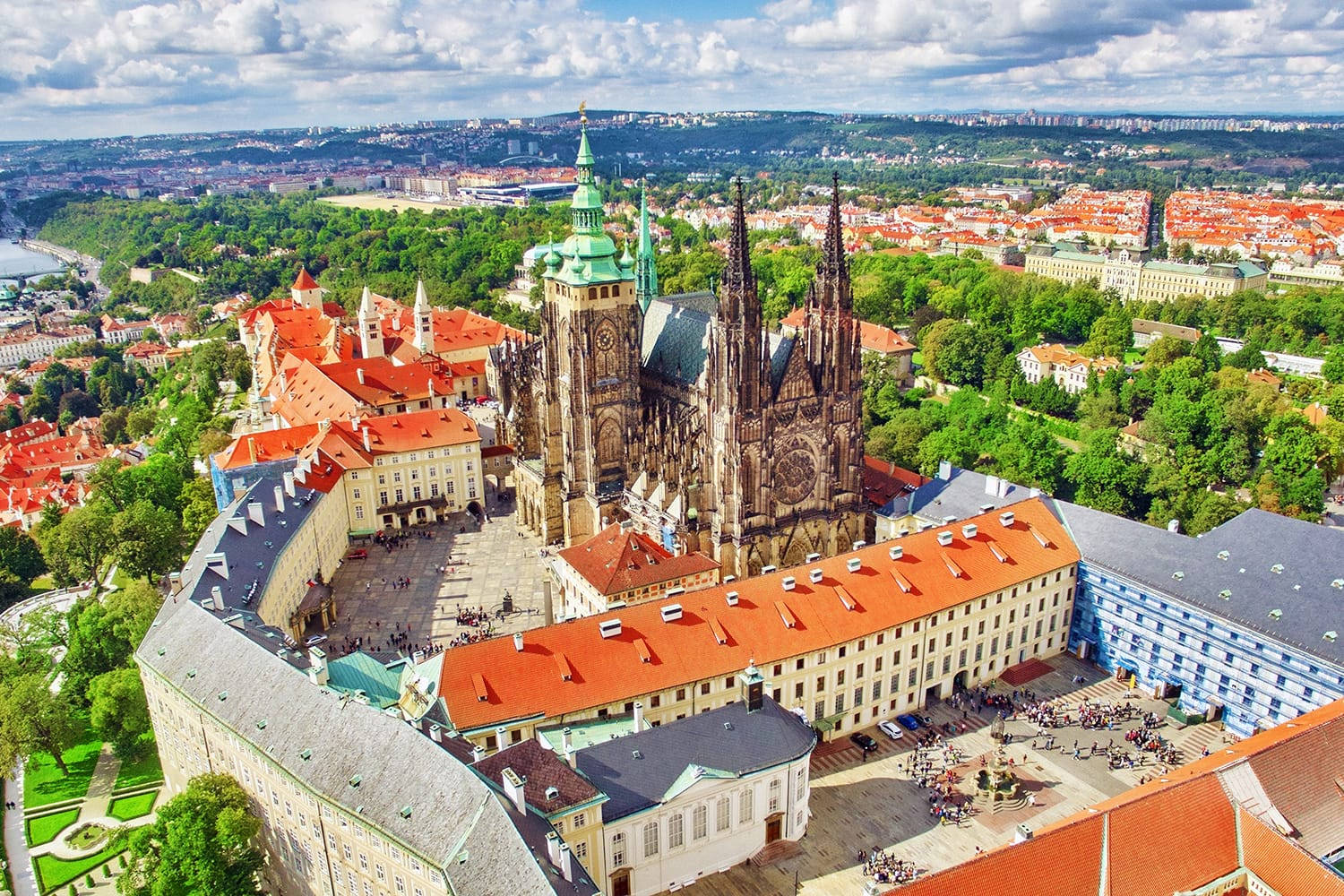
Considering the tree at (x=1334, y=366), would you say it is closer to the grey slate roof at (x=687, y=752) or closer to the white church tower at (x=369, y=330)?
the grey slate roof at (x=687, y=752)

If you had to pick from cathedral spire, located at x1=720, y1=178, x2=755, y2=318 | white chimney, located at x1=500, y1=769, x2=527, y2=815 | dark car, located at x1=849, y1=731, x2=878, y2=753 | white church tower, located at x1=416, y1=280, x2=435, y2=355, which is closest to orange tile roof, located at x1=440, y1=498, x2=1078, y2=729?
dark car, located at x1=849, y1=731, x2=878, y2=753

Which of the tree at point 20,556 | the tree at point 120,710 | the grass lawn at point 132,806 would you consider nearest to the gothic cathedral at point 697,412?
the tree at point 120,710

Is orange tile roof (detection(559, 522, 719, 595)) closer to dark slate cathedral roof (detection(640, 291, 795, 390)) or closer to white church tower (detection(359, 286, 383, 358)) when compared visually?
dark slate cathedral roof (detection(640, 291, 795, 390))

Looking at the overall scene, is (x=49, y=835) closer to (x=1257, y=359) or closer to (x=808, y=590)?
(x=808, y=590)

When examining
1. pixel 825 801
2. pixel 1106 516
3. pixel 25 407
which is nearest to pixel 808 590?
pixel 825 801

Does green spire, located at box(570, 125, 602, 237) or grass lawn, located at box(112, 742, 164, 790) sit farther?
green spire, located at box(570, 125, 602, 237)

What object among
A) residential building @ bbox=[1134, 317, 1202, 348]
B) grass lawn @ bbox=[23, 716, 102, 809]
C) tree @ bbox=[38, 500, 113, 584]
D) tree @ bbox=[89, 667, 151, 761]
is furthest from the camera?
residential building @ bbox=[1134, 317, 1202, 348]

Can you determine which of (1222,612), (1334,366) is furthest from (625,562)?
(1334,366)
